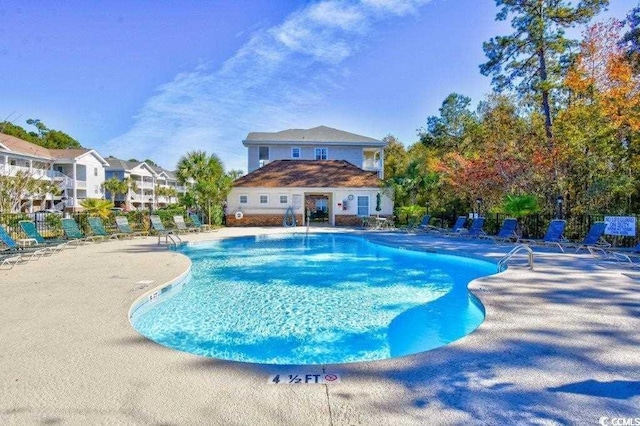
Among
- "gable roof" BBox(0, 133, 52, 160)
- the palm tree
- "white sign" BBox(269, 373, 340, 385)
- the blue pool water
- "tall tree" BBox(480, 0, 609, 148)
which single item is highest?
"tall tree" BBox(480, 0, 609, 148)

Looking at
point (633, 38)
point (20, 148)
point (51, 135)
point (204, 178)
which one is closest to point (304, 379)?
point (633, 38)

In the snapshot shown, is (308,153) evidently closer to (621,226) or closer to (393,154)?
(393,154)

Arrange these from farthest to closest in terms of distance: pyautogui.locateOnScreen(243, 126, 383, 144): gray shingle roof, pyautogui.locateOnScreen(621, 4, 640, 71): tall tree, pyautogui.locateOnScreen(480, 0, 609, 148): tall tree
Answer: pyautogui.locateOnScreen(243, 126, 383, 144): gray shingle roof < pyautogui.locateOnScreen(480, 0, 609, 148): tall tree < pyautogui.locateOnScreen(621, 4, 640, 71): tall tree

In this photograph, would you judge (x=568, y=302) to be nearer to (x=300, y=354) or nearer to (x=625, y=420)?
(x=625, y=420)

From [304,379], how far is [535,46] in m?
20.2

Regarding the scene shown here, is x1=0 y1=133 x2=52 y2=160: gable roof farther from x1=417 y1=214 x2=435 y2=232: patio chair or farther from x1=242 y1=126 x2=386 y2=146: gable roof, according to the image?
x1=417 y1=214 x2=435 y2=232: patio chair

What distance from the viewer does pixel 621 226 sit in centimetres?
1154

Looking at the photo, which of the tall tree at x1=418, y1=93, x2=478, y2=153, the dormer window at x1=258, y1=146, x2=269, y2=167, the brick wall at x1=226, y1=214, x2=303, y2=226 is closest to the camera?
the brick wall at x1=226, y1=214, x2=303, y2=226

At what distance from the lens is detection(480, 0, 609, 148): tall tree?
17250mm

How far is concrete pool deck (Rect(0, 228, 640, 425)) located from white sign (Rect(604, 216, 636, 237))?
7.02 meters

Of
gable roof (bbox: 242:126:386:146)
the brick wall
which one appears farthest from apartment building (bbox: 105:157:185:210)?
the brick wall

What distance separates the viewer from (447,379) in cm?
339

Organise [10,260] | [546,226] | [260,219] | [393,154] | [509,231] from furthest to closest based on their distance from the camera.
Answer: [393,154] < [260,219] < [546,226] < [509,231] < [10,260]

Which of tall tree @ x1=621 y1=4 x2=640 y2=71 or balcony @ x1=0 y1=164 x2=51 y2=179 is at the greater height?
tall tree @ x1=621 y1=4 x2=640 y2=71
